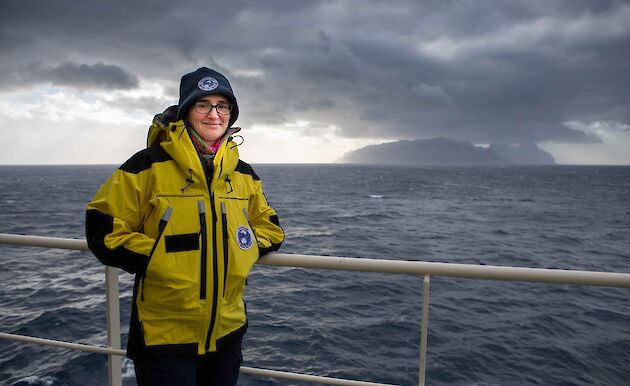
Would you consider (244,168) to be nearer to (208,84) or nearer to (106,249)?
(208,84)

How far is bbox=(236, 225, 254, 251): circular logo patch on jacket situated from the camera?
72.0 inches

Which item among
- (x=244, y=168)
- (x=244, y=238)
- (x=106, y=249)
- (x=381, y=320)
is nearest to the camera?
(x=106, y=249)

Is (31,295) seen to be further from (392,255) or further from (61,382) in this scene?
(392,255)

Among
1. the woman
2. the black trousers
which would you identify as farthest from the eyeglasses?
the black trousers

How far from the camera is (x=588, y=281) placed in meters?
1.74

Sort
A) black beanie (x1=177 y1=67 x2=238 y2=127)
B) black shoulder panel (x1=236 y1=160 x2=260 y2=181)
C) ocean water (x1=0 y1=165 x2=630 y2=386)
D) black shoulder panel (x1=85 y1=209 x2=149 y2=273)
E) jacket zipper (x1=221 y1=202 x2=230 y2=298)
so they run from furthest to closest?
ocean water (x1=0 y1=165 x2=630 y2=386) → black shoulder panel (x1=236 y1=160 x2=260 y2=181) → black beanie (x1=177 y1=67 x2=238 y2=127) → jacket zipper (x1=221 y1=202 x2=230 y2=298) → black shoulder panel (x1=85 y1=209 x2=149 y2=273)

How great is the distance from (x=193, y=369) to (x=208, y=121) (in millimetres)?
1107

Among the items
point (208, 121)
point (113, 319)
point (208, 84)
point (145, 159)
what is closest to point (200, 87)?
point (208, 84)

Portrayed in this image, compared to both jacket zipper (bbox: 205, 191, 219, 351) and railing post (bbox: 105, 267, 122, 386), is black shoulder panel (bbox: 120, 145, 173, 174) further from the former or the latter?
railing post (bbox: 105, 267, 122, 386)

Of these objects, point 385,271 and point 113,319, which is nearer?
point 385,271

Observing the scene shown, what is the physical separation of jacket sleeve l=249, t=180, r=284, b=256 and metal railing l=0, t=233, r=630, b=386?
0.26 ft

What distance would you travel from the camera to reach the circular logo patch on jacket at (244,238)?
1828 millimetres

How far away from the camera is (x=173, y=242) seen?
1647 millimetres

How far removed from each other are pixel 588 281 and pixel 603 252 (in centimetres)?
2449
